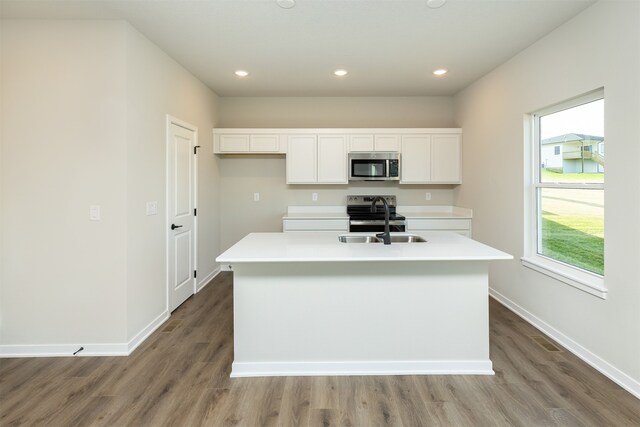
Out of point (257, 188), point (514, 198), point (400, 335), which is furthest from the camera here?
point (257, 188)

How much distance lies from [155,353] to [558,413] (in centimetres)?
278

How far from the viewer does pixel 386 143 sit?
15.6ft

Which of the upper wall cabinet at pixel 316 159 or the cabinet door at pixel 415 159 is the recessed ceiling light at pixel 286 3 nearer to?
the upper wall cabinet at pixel 316 159

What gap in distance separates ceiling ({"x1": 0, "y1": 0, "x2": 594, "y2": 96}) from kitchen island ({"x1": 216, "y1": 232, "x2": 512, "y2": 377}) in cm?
182

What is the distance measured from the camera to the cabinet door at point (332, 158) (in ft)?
15.5

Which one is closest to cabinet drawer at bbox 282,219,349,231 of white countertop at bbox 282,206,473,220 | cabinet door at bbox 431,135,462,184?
white countertop at bbox 282,206,473,220

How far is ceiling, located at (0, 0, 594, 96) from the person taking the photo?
8.11 ft

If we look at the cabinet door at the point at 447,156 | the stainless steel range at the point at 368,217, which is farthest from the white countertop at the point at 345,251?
the cabinet door at the point at 447,156

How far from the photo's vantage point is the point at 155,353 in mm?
2662

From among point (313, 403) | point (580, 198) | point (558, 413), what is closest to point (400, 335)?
point (313, 403)

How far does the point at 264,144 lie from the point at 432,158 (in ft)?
7.90

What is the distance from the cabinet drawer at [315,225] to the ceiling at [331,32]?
182 centimetres

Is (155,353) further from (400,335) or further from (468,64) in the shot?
(468,64)

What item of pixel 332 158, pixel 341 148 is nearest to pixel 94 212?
pixel 332 158
